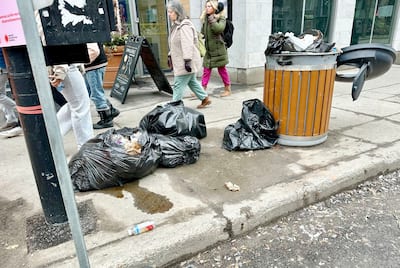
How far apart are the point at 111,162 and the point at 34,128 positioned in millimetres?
752

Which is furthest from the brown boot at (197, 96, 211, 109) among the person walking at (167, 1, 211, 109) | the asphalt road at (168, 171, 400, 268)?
the asphalt road at (168, 171, 400, 268)

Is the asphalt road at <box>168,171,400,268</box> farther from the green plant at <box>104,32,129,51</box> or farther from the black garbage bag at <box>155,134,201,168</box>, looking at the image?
the green plant at <box>104,32,129,51</box>

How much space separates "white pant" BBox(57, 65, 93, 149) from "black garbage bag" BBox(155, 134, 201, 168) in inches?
30.5

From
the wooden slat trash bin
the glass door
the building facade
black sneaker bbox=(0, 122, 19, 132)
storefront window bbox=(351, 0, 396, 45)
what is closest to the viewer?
the wooden slat trash bin

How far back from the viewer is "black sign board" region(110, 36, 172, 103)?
572cm

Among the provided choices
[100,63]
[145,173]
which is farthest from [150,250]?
[100,63]

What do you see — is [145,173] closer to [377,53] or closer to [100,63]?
[100,63]

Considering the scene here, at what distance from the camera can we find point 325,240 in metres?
2.38

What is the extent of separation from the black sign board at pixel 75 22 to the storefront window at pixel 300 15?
608 centimetres

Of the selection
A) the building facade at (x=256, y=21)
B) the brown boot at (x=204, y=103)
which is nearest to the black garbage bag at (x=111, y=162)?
the brown boot at (x=204, y=103)

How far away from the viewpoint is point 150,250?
2100 mm

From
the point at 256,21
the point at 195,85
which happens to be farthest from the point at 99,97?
the point at 256,21

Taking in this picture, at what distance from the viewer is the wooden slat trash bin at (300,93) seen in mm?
3275

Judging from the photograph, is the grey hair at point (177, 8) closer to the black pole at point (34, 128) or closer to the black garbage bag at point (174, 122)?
the black garbage bag at point (174, 122)
